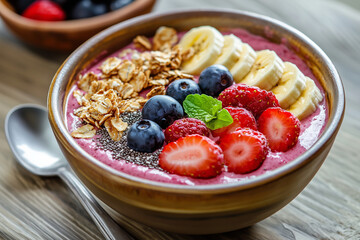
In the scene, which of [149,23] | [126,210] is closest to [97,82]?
[149,23]

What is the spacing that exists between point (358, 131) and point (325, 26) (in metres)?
0.65

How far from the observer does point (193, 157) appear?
113 centimetres

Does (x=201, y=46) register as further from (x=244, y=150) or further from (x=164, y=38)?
(x=244, y=150)

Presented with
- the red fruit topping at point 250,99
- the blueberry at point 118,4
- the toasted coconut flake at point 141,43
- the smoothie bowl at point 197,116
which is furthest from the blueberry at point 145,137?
the blueberry at point 118,4

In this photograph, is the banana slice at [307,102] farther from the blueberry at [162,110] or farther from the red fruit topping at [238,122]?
the blueberry at [162,110]

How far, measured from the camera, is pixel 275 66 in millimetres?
1429

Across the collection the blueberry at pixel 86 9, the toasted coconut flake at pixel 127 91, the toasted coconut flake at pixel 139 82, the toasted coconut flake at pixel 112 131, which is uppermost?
the toasted coconut flake at pixel 139 82

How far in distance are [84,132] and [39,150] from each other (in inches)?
15.8

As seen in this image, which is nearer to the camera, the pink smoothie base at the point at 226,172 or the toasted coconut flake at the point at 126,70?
the pink smoothie base at the point at 226,172

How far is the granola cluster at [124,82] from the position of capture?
4.34ft

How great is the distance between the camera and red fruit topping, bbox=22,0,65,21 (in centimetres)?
212

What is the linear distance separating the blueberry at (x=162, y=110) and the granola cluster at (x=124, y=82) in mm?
87

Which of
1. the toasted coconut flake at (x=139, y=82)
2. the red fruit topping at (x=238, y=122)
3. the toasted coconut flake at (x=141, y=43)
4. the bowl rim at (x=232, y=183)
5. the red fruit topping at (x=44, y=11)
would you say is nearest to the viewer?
the bowl rim at (x=232, y=183)

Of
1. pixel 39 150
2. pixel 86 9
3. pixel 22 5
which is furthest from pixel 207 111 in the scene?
pixel 22 5
